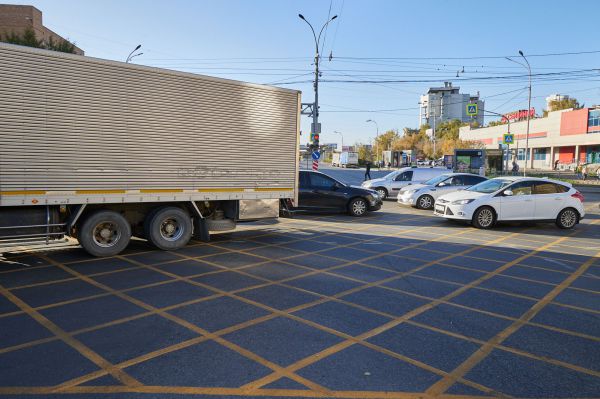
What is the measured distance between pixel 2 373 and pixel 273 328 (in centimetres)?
243

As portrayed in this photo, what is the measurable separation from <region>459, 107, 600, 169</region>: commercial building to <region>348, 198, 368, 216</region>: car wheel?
4246 cm

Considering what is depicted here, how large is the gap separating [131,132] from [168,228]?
205cm

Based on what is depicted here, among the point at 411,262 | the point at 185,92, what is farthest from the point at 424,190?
the point at 185,92

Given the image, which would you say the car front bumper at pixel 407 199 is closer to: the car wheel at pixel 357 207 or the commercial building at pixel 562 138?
the car wheel at pixel 357 207

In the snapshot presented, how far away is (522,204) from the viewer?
1298 centimetres

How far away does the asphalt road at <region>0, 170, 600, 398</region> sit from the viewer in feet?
12.4

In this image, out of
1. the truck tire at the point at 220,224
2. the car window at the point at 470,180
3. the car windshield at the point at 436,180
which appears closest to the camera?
the truck tire at the point at 220,224

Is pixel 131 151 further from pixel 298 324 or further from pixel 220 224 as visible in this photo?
pixel 298 324

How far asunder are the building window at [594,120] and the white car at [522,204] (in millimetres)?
53031

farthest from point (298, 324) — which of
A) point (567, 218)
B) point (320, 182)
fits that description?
point (567, 218)

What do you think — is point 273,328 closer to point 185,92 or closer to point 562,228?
point 185,92

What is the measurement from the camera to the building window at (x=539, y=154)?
7056 centimetres

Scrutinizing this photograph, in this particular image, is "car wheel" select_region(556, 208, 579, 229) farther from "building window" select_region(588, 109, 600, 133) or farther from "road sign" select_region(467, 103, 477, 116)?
"building window" select_region(588, 109, 600, 133)

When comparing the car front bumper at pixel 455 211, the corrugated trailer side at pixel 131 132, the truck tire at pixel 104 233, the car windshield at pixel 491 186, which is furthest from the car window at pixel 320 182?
the truck tire at pixel 104 233
